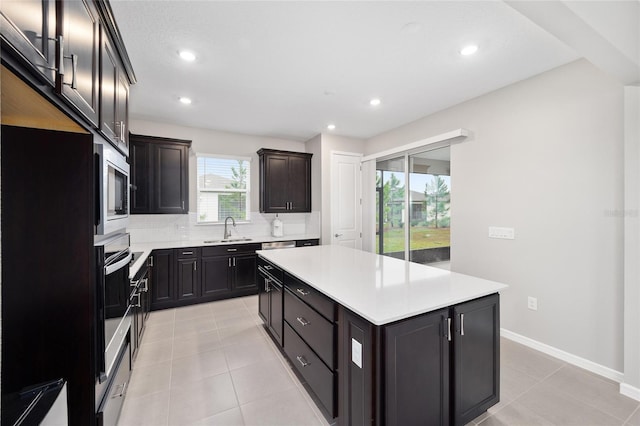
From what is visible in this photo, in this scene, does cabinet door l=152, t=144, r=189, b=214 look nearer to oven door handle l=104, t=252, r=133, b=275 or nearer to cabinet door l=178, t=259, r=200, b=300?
cabinet door l=178, t=259, r=200, b=300

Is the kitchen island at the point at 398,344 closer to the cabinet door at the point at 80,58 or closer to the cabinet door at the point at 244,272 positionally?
the cabinet door at the point at 80,58

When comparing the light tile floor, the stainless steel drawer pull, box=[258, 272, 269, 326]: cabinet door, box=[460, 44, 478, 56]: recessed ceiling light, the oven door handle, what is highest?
box=[460, 44, 478, 56]: recessed ceiling light

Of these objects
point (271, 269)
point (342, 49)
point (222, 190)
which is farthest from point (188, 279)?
point (342, 49)

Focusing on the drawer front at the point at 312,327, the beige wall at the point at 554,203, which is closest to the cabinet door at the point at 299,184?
the beige wall at the point at 554,203

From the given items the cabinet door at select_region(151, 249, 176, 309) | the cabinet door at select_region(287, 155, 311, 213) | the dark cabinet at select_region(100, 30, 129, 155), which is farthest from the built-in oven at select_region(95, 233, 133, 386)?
the cabinet door at select_region(287, 155, 311, 213)

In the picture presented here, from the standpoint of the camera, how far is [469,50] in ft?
7.63

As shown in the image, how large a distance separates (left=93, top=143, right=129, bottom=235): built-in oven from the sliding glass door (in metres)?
3.65

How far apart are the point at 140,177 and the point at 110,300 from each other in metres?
2.98

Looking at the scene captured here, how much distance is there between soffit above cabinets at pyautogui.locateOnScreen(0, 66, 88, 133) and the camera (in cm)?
90

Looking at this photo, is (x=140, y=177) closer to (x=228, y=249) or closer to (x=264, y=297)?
(x=228, y=249)

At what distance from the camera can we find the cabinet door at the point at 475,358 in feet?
5.13

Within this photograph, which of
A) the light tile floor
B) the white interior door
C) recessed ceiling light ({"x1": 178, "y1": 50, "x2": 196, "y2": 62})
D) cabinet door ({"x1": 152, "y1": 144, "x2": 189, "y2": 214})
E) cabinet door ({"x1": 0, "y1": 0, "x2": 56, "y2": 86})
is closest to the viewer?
cabinet door ({"x1": 0, "y1": 0, "x2": 56, "y2": 86})

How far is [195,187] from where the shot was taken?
4.63 metres

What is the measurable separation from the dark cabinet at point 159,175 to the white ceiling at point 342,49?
1.71 feet
